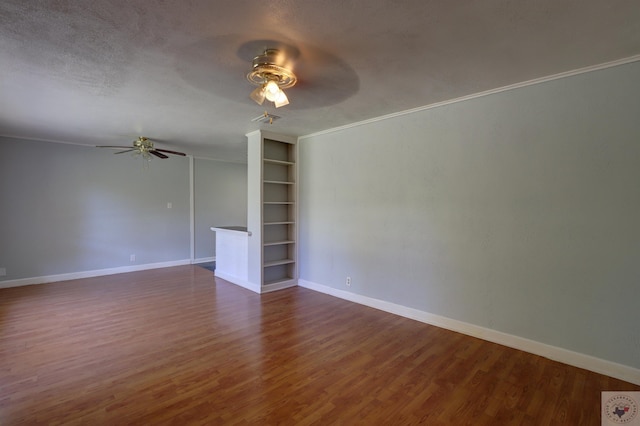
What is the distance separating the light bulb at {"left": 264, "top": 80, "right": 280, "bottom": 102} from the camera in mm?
2199

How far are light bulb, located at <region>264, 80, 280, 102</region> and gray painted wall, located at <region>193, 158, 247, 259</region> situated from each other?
16.2ft

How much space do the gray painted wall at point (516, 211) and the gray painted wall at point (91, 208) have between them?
13.8 feet

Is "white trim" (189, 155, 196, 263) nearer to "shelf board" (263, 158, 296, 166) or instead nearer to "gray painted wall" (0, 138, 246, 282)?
"gray painted wall" (0, 138, 246, 282)

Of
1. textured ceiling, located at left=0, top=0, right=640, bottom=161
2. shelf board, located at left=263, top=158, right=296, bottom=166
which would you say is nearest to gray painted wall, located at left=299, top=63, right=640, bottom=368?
textured ceiling, located at left=0, top=0, right=640, bottom=161

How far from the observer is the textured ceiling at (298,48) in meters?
1.59

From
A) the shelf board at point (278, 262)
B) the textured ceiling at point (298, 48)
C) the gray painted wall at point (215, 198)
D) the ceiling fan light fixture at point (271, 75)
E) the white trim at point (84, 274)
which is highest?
the textured ceiling at point (298, 48)

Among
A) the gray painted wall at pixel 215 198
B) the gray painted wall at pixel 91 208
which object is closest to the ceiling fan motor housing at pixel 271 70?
the gray painted wall at pixel 91 208

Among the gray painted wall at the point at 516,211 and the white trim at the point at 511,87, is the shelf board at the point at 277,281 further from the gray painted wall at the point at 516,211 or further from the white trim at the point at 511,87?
the white trim at the point at 511,87

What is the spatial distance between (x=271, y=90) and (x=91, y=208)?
4.95 metres

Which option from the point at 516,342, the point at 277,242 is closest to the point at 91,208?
the point at 277,242

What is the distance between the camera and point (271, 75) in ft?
7.13

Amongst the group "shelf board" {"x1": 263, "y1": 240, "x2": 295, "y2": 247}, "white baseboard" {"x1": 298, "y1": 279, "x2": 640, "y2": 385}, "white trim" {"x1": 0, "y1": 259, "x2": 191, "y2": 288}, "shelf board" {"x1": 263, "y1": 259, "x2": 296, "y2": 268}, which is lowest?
"white baseboard" {"x1": 298, "y1": 279, "x2": 640, "y2": 385}

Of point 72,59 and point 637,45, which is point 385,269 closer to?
point 637,45

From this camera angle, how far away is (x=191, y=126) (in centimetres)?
397
